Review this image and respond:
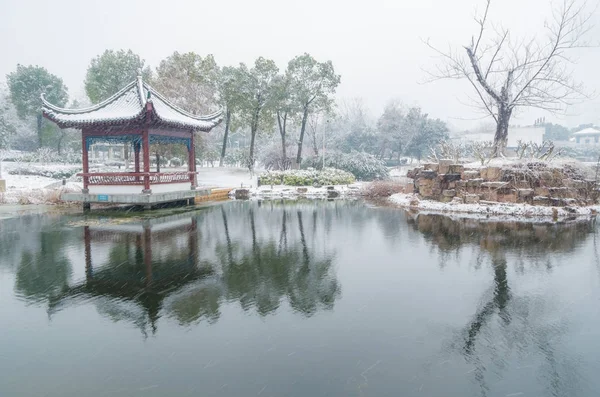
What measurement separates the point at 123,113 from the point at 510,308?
13.9 m

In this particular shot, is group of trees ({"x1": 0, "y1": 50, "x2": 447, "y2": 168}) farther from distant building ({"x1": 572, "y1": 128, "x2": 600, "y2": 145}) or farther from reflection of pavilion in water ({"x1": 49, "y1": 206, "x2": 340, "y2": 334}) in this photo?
distant building ({"x1": 572, "y1": 128, "x2": 600, "y2": 145})

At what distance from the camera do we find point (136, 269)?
6828 millimetres

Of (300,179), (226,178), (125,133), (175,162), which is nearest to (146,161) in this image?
(125,133)

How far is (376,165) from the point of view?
28281mm

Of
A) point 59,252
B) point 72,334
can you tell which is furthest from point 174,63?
point 72,334

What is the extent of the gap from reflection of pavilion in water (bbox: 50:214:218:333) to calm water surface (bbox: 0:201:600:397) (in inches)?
1.3

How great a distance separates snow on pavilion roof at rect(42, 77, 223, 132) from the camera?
14281 millimetres

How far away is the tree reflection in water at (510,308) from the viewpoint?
367 centimetres

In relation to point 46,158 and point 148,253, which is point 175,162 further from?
point 148,253

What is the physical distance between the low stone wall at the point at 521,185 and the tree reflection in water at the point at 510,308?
126 inches

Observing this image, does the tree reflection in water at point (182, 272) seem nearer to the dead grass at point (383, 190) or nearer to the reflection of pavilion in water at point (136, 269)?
the reflection of pavilion in water at point (136, 269)

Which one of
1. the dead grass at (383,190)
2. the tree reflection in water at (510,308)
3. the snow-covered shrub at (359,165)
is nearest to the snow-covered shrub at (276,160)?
the snow-covered shrub at (359,165)

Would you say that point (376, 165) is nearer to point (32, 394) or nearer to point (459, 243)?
point (459, 243)

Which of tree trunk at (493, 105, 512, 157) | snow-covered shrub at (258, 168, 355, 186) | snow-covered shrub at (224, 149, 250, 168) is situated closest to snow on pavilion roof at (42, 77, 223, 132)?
snow-covered shrub at (258, 168, 355, 186)
